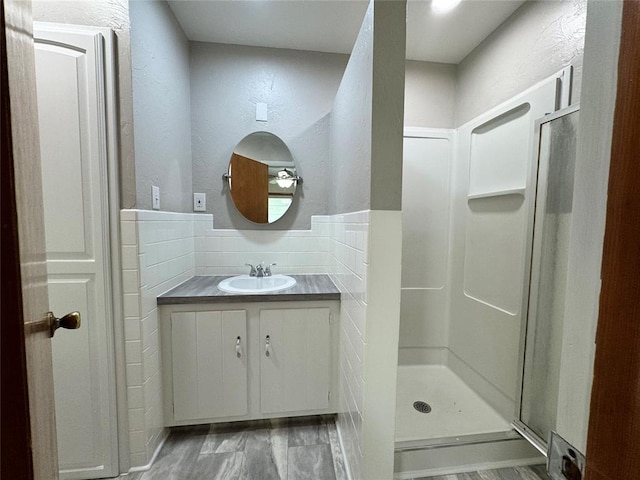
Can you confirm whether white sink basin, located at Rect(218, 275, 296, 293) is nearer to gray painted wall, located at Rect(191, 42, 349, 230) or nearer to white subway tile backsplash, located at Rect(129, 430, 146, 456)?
gray painted wall, located at Rect(191, 42, 349, 230)

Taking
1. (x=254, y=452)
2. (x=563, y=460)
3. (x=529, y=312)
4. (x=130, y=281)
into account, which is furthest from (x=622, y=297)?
(x=254, y=452)

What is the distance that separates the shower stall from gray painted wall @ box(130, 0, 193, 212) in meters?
1.60

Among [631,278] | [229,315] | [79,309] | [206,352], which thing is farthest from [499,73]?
[79,309]

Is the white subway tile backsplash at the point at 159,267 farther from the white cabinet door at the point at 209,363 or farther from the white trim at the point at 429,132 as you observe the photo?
the white trim at the point at 429,132

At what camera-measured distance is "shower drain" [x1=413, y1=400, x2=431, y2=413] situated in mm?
1747

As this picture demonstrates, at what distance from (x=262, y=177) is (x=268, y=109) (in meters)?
0.49

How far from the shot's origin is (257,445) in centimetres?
150

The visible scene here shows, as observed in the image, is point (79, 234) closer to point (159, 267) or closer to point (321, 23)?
point (159, 267)

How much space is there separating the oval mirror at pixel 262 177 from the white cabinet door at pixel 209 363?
2.65 ft

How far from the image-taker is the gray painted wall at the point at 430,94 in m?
2.07

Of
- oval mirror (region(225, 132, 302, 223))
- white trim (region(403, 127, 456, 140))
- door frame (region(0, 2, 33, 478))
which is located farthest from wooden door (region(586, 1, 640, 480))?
white trim (region(403, 127, 456, 140))

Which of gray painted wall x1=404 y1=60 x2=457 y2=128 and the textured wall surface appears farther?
gray painted wall x1=404 y1=60 x2=457 y2=128

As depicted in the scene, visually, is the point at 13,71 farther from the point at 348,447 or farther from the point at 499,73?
the point at 499,73

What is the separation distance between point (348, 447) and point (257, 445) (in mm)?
526
